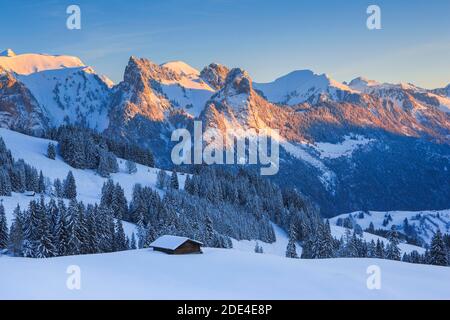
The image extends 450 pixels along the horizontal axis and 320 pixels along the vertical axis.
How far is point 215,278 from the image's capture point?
137ft

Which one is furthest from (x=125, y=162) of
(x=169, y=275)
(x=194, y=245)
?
(x=169, y=275)

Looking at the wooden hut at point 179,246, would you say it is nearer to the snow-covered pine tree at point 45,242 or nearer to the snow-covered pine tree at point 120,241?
the snow-covered pine tree at point 45,242

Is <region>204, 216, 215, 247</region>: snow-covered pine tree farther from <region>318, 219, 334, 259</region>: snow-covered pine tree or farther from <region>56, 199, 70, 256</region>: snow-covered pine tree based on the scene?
<region>56, 199, 70, 256</region>: snow-covered pine tree

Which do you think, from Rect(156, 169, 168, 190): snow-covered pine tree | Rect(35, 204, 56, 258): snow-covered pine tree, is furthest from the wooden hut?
Rect(156, 169, 168, 190): snow-covered pine tree

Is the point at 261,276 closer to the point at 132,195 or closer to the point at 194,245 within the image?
the point at 194,245

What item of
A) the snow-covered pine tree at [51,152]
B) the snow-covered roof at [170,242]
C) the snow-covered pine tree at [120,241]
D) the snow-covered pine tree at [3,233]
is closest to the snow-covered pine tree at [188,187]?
the snow-covered pine tree at [51,152]

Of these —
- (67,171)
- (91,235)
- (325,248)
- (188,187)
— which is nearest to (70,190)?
(67,171)

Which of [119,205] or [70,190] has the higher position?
[70,190]

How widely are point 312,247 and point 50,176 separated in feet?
277

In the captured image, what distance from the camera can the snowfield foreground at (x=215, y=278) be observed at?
3431cm

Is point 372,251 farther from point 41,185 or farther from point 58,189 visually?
point 41,185

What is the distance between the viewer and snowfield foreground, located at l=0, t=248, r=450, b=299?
1351 inches

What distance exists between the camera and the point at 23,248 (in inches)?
3334
